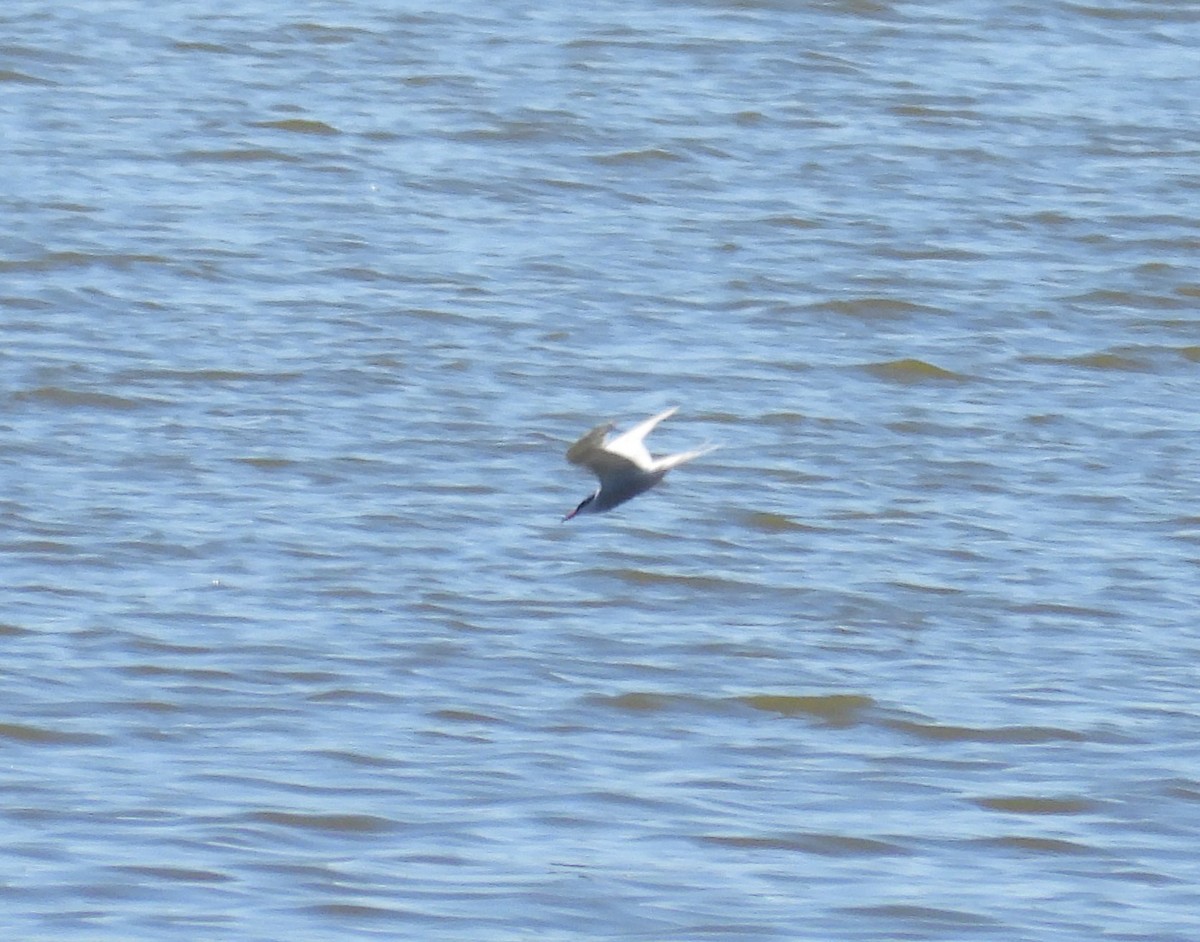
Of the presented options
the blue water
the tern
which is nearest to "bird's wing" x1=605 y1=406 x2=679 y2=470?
the tern

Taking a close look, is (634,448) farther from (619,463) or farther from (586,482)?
(586,482)

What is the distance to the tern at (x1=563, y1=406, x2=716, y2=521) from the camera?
475cm

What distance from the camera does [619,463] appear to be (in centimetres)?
488

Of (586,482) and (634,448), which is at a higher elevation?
(634,448)

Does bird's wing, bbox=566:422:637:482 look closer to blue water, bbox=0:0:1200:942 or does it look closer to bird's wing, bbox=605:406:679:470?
bird's wing, bbox=605:406:679:470

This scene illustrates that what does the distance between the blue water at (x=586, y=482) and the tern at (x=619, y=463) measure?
0.85 metres

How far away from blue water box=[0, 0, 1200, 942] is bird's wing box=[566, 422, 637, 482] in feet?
3.00

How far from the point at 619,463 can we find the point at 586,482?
294 centimetres

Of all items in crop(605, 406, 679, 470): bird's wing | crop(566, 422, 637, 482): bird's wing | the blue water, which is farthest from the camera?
the blue water

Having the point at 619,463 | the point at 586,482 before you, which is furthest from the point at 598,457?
the point at 586,482

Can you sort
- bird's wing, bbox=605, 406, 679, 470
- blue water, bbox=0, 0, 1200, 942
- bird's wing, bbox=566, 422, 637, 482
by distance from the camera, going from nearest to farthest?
bird's wing, bbox=566, 422, 637, 482 < bird's wing, bbox=605, 406, 679, 470 < blue water, bbox=0, 0, 1200, 942

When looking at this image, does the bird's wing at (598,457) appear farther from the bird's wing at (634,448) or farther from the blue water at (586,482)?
the blue water at (586,482)

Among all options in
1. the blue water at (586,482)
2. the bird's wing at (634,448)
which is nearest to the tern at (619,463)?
the bird's wing at (634,448)

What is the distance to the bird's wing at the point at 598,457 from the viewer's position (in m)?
4.70
